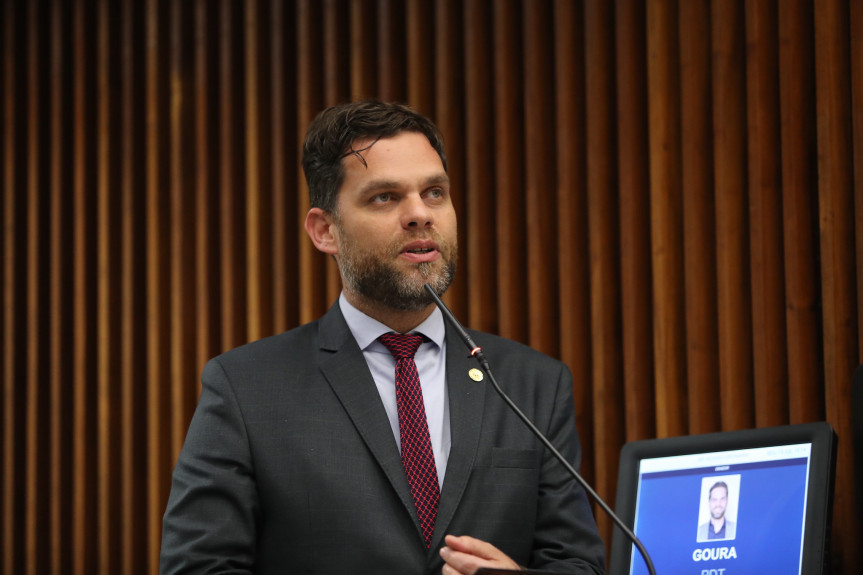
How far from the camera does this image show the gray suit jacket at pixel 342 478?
2.02 meters

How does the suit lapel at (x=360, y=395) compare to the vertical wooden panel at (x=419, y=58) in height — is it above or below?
below

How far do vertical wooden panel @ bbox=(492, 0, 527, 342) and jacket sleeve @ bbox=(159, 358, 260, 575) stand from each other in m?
1.25

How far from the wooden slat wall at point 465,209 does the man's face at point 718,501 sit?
1.23 feet

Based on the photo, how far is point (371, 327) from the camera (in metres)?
2.28

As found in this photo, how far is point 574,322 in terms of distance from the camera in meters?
3.11

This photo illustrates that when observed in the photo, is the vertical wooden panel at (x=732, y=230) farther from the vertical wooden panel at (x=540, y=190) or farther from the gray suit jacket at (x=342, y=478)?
the gray suit jacket at (x=342, y=478)

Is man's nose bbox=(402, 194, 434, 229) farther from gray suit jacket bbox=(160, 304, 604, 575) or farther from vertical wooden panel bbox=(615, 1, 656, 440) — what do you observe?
vertical wooden panel bbox=(615, 1, 656, 440)

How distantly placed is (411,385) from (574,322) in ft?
3.36
